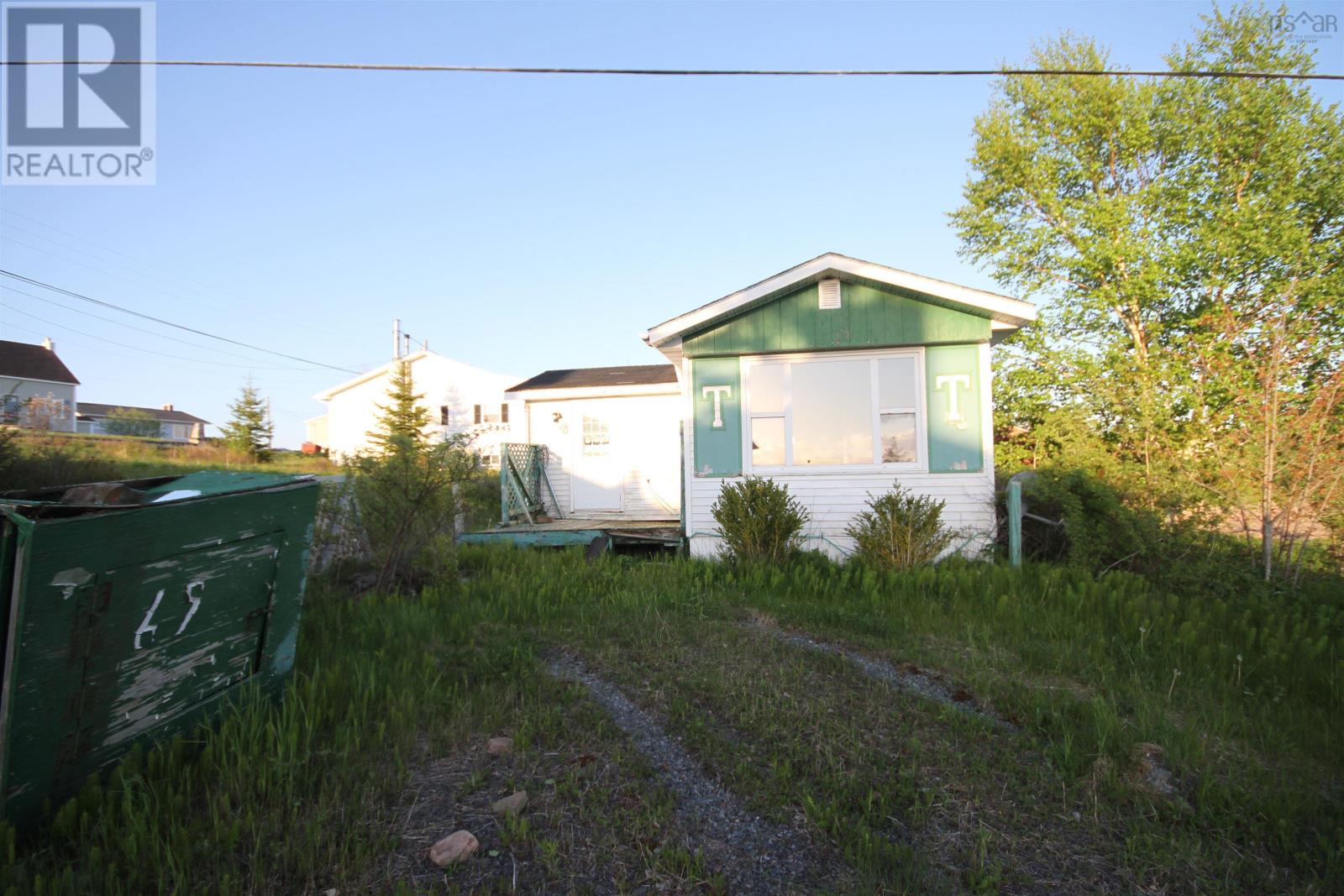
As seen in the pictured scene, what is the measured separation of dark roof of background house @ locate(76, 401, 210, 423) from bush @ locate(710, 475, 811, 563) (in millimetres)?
52799

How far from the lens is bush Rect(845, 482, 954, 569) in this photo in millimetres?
A: 6883

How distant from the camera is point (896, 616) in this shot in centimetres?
527

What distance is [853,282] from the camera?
7.77 metres

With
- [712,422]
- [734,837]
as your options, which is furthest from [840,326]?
[734,837]

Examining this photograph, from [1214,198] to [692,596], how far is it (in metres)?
15.5

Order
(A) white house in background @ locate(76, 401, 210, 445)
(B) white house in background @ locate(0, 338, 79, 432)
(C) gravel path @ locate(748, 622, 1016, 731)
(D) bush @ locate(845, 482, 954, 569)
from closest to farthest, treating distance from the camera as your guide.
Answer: (C) gravel path @ locate(748, 622, 1016, 731), (D) bush @ locate(845, 482, 954, 569), (B) white house in background @ locate(0, 338, 79, 432), (A) white house in background @ locate(76, 401, 210, 445)

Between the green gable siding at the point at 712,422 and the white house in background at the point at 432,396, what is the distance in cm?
1924

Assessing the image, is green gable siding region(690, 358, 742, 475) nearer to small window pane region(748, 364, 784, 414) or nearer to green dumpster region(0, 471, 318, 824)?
small window pane region(748, 364, 784, 414)

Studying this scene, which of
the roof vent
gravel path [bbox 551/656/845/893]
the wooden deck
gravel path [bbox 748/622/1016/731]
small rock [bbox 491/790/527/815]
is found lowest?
gravel path [bbox 551/656/845/893]

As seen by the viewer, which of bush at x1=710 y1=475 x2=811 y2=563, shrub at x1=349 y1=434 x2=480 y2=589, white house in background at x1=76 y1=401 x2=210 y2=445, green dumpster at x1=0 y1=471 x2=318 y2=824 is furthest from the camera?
white house in background at x1=76 y1=401 x2=210 y2=445

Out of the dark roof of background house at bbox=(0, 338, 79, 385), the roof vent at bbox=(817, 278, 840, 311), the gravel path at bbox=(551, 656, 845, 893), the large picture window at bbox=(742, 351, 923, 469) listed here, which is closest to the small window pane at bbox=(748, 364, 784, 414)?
the large picture window at bbox=(742, 351, 923, 469)

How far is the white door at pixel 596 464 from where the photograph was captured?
485 inches

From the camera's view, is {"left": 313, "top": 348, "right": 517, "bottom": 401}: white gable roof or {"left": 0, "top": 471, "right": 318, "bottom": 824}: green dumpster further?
{"left": 313, "top": 348, "right": 517, "bottom": 401}: white gable roof

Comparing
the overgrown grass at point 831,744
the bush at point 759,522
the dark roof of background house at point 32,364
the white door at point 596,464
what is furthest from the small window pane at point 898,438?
the dark roof of background house at point 32,364
